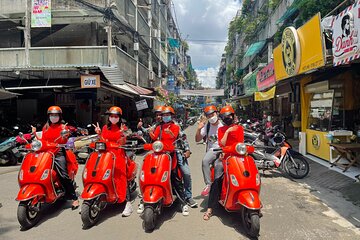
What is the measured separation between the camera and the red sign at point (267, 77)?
15422mm

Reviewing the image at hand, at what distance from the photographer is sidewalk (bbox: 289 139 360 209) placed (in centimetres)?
648

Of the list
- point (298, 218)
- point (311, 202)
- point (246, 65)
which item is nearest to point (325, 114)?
point (311, 202)

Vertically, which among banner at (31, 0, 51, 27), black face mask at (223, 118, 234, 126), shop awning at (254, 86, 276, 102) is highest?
banner at (31, 0, 51, 27)

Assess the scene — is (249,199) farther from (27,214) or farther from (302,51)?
(302,51)

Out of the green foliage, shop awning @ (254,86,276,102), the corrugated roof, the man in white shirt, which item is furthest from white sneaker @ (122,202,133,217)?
shop awning @ (254,86,276,102)

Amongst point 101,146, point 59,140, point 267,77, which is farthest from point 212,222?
point 267,77

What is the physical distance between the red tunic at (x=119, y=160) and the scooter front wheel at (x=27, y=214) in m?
1.19

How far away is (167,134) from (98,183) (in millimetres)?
1297

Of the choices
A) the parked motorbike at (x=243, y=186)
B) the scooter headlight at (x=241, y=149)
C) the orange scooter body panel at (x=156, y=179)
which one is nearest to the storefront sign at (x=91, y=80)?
the orange scooter body panel at (x=156, y=179)

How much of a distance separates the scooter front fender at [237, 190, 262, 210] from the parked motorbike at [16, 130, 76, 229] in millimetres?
2859

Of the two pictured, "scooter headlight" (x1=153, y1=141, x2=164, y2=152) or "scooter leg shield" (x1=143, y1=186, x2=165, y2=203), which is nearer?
"scooter leg shield" (x1=143, y1=186, x2=165, y2=203)

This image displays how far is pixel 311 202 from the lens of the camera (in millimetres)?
6066

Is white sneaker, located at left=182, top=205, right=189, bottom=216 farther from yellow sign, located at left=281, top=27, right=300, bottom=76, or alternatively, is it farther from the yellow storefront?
yellow sign, located at left=281, top=27, right=300, bottom=76

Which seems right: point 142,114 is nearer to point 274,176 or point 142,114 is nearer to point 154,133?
point 274,176
